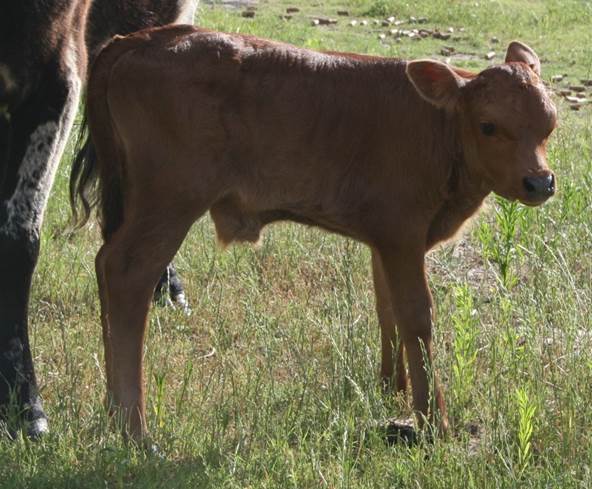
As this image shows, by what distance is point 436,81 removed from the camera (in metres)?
5.49

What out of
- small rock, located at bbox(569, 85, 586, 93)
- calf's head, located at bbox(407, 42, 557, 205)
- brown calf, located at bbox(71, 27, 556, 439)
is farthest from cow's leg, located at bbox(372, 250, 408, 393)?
small rock, located at bbox(569, 85, 586, 93)

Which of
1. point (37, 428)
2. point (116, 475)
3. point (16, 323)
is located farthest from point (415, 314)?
point (16, 323)

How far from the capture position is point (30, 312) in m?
7.14

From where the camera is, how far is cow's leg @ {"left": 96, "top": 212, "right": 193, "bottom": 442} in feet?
17.7

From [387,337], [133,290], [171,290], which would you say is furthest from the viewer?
[171,290]

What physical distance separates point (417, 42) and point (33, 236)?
8847 mm

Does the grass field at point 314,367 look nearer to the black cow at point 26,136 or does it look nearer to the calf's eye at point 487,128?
the black cow at point 26,136

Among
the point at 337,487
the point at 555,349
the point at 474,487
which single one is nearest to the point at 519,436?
the point at 474,487

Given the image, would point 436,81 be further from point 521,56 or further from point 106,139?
point 106,139

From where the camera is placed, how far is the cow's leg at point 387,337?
5.91 m

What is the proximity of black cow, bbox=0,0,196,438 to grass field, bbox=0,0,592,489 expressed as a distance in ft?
0.77

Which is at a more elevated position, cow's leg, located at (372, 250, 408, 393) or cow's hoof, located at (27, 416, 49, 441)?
cow's leg, located at (372, 250, 408, 393)

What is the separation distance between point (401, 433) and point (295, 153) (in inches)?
46.4

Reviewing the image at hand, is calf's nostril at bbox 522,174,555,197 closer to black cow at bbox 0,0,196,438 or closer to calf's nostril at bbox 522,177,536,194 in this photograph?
calf's nostril at bbox 522,177,536,194
